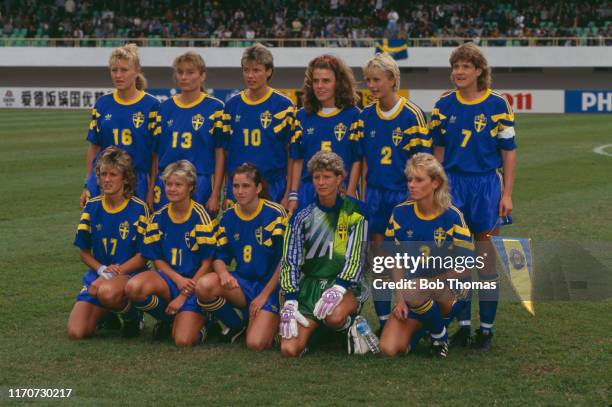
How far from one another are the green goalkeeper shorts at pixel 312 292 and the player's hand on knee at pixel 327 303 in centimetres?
13

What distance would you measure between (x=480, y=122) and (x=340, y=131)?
962 millimetres

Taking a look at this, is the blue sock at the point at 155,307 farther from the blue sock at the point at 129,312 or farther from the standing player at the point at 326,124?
the standing player at the point at 326,124

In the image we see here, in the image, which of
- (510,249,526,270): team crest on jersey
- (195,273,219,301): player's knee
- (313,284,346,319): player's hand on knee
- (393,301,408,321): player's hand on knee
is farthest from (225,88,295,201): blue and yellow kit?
(510,249,526,270): team crest on jersey

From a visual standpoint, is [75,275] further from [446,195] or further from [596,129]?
[596,129]

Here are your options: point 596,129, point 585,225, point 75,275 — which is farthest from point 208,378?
point 596,129

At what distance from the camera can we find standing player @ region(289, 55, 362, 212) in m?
6.10

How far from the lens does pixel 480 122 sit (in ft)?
19.2

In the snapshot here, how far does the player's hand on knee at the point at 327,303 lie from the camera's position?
5.43 meters

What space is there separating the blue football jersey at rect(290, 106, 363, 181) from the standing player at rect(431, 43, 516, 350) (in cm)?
61

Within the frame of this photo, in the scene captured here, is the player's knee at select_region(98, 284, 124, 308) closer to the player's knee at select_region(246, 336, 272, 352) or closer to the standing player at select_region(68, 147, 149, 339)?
the standing player at select_region(68, 147, 149, 339)

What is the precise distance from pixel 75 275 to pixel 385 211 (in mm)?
3212

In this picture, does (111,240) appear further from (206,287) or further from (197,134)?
(197,134)

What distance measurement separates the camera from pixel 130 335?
234 inches

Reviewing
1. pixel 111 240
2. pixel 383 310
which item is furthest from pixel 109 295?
pixel 383 310
